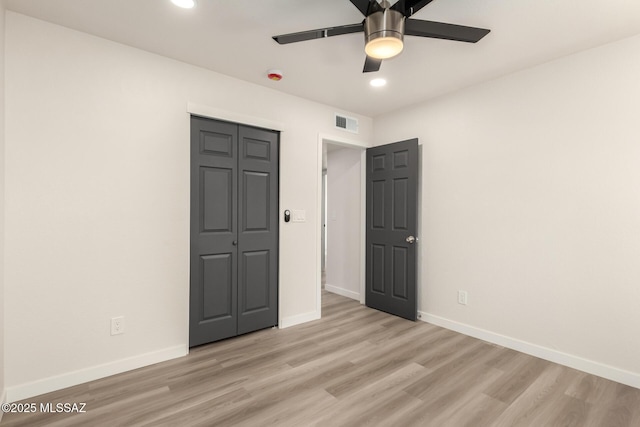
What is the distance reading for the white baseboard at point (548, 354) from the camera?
2.38 m

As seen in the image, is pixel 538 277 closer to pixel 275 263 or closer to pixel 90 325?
pixel 275 263

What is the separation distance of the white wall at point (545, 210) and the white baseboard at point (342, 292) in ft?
3.81

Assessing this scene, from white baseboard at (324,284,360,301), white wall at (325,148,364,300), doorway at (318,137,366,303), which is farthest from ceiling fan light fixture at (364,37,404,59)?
white baseboard at (324,284,360,301)

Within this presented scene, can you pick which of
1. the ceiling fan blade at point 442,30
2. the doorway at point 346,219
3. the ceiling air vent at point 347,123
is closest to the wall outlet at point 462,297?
the doorway at point 346,219

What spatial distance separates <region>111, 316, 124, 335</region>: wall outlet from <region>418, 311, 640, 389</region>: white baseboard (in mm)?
3102

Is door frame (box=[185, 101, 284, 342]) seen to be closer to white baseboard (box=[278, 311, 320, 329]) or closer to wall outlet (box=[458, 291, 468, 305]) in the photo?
white baseboard (box=[278, 311, 320, 329])

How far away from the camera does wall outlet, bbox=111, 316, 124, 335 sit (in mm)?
2439

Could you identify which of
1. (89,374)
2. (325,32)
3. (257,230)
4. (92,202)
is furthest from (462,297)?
(92,202)

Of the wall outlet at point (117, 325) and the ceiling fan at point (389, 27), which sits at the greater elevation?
the ceiling fan at point (389, 27)

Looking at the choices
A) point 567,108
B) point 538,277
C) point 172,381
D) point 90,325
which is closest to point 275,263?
point 172,381

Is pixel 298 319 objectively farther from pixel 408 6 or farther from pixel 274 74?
pixel 408 6

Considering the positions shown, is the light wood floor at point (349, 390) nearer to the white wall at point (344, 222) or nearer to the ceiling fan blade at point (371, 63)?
the white wall at point (344, 222)

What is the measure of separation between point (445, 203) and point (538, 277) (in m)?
1.14

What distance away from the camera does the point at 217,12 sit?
2127mm
